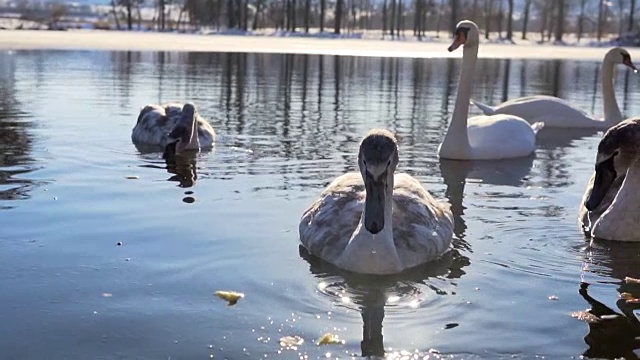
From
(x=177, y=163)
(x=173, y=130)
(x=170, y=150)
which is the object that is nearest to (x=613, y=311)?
(x=177, y=163)

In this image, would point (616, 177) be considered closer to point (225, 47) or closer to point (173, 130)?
point (173, 130)

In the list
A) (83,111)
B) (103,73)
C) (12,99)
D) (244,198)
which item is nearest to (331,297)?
(244,198)

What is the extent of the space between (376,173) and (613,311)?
Answer: 1610mm

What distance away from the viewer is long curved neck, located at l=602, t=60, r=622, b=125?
15719 mm

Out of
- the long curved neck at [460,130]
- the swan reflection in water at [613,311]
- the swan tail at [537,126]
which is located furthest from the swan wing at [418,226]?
the swan tail at [537,126]

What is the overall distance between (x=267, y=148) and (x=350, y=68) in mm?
19549

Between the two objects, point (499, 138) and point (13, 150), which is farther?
point (499, 138)

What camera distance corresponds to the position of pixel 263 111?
1587 centimetres

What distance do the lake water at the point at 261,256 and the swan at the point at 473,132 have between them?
8.9 inches

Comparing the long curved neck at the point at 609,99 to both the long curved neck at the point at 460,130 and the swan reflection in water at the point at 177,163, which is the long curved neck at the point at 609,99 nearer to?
the long curved neck at the point at 460,130

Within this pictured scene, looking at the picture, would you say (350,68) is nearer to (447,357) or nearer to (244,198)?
(244,198)

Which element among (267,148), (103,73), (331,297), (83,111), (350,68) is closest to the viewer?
(331,297)

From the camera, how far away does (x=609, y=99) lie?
52.0ft

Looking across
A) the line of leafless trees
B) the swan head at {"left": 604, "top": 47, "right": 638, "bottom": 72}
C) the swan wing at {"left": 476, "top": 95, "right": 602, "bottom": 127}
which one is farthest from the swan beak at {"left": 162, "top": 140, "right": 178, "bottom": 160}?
the line of leafless trees
